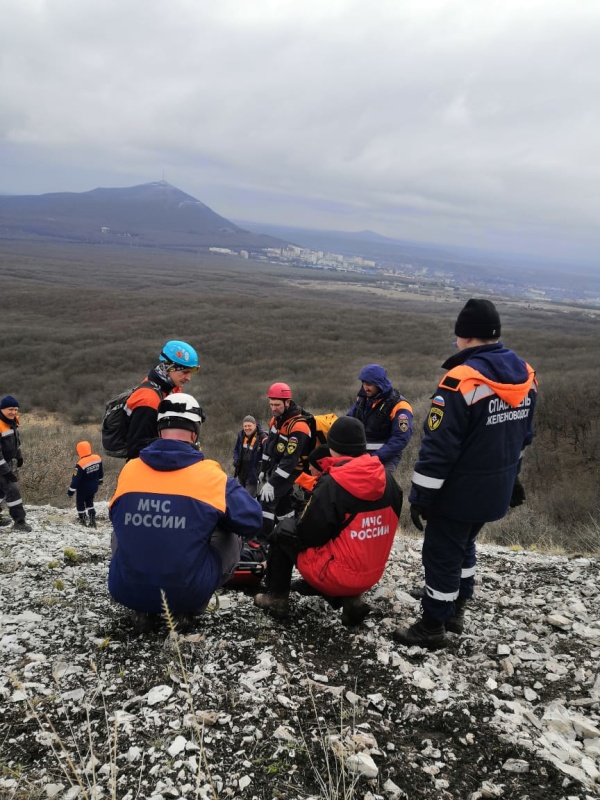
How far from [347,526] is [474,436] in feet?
3.86

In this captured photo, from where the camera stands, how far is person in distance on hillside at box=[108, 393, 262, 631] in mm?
3498

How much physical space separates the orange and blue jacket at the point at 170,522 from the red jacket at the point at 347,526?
517 millimetres

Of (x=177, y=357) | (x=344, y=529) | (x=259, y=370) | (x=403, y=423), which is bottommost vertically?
(x=259, y=370)

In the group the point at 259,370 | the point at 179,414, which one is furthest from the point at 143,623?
the point at 259,370

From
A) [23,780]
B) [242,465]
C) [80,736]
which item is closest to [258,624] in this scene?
[80,736]

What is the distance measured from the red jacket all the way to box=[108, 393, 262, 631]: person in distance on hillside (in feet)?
1.68

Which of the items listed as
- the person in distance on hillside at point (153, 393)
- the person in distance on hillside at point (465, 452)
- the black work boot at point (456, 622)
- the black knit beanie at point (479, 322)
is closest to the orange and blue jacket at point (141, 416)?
the person in distance on hillside at point (153, 393)

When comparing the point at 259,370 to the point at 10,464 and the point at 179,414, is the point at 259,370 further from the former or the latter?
the point at 179,414

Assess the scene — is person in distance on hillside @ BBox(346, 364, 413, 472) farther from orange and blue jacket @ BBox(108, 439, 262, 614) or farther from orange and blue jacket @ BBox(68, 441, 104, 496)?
orange and blue jacket @ BBox(68, 441, 104, 496)

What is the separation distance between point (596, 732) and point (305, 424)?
4.26 m

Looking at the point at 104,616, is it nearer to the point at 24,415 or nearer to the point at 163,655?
the point at 163,655

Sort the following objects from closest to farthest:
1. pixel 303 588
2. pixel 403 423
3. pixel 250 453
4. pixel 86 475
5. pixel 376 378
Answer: pixel 303 588 → pixel 376 378 → pixel 403 423 → pixel 250 453 → pixel 86 475

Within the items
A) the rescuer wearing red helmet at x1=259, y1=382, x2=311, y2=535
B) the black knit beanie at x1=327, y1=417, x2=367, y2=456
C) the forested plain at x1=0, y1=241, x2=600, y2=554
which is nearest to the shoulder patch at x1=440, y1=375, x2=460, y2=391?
the black knit beanie at x1=327, y1=417, x2=367, y2=456

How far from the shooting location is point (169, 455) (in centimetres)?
356
